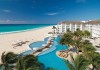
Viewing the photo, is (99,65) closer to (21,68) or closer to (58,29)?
(21,68)

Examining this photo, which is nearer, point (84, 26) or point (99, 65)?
point (99, 65)

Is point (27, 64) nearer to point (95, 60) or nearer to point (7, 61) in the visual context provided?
point (7, 61)

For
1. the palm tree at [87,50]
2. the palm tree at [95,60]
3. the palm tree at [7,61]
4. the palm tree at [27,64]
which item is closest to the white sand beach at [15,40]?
the palm tree at [87,50]

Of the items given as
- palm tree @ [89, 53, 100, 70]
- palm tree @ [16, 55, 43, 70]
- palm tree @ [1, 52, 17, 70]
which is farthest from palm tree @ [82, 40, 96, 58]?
palm tree @ [1, 52, 17, 70]

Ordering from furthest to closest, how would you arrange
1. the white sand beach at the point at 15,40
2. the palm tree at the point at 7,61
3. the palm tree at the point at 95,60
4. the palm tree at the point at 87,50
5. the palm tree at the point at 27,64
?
the white sand beach at the point at 15,40
the palm tree at the point at 87,50
the palm tree at the point at 95,60
the palm tree at the point at 7,61
the palm tree at the point at 27,64

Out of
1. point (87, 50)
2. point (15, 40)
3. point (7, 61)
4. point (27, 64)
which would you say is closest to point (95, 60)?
point (87, 50)

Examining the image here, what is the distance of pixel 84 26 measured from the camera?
7338cm

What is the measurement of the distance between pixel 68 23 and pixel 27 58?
61050 millimetres

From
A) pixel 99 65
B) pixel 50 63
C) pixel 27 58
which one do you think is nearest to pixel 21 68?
pixel 27 58

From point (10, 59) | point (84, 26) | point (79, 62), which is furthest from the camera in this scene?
point (84, 26)

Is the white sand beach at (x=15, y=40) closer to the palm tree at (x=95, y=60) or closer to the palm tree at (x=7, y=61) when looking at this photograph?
the palm tree at (x=7, y=61)

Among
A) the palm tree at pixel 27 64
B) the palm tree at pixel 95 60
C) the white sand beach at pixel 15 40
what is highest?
the palm tree at pixel 27 64

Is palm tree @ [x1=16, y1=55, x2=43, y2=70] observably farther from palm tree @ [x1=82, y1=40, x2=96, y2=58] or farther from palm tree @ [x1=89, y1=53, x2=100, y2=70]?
palm tree @ [x1=82, y1=40, x2=96, y2=58]

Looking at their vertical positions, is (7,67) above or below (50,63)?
above
